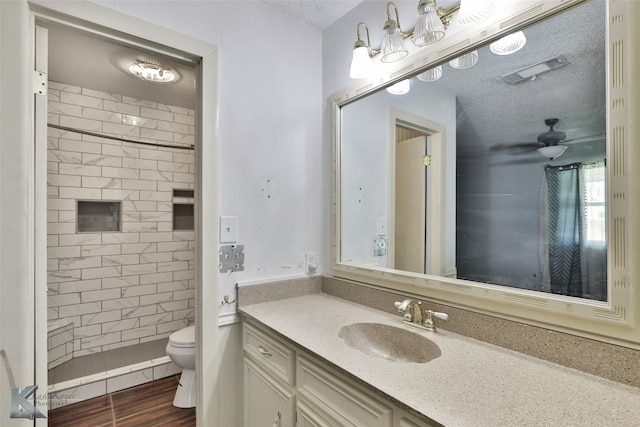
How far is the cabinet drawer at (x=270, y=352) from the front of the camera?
1157mm

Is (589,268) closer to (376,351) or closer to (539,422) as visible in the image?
(539,422)

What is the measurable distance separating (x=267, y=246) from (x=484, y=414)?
1.19 meters

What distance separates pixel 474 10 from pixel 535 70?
0.30m

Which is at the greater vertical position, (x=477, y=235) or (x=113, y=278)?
(x=477, y=235)

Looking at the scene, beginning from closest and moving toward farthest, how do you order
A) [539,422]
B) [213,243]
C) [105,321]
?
[539,422]
[213,243]
[105,321]

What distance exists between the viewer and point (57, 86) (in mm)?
2496

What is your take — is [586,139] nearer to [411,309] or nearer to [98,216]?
[411,309]

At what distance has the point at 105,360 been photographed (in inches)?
98.1

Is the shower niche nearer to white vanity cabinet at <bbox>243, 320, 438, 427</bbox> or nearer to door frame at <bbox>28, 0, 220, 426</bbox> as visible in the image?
door frame at <bbox>28, 0, 220, 426</bbox>

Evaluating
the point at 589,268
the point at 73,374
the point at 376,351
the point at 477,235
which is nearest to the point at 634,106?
the point at 589,268

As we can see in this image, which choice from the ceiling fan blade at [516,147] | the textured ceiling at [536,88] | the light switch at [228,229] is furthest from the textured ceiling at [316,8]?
the light switch at [228,229]

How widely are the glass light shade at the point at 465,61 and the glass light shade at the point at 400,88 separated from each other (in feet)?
0.71

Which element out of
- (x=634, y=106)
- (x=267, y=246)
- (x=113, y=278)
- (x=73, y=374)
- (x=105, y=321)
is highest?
(x=634, y=106)

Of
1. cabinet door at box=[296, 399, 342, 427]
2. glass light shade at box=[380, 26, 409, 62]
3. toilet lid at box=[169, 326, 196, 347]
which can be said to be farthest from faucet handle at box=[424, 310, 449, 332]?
toilet lid at box=[169, 326, 196, 347]
